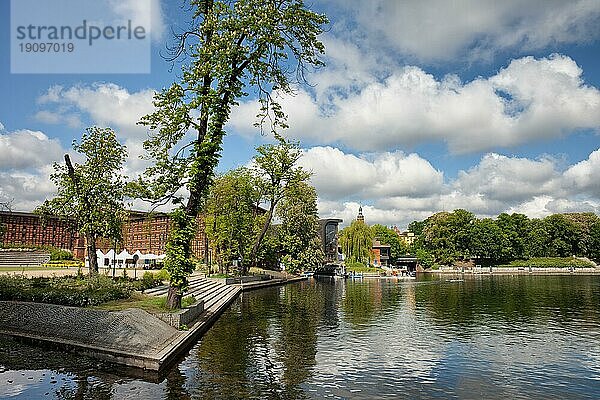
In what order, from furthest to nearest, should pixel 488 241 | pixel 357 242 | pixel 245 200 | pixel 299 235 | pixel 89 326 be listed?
pixel 488 241 < pixel 357 242 < pixel 299 235 < pixel 245 200 < pixel 89 326

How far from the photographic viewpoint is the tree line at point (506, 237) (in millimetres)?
96625

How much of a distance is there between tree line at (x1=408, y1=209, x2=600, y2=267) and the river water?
250 feet

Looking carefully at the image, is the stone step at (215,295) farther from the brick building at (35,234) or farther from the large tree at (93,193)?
the brick building at (35,234)

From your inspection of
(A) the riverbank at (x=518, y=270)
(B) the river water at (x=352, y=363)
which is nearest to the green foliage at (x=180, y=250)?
(B) the river water at (x=352, y=363)

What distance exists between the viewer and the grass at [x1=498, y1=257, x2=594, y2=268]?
313 feet

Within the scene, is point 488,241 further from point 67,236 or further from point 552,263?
point 67,236

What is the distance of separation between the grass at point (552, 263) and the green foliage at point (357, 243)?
124 ft

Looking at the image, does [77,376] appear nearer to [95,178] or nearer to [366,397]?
[366,397]

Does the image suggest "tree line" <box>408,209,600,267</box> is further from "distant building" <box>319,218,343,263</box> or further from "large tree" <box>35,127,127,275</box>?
"large tree" <box>35,127,127,275</box>

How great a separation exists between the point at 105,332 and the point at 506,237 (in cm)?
9726

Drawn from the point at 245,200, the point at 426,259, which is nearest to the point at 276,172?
the point at 245,200

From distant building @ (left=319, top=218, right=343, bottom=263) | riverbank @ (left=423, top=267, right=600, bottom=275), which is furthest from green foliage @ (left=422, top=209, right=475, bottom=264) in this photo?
distant building @ (left=319, top=218, right=343, bottom=263)

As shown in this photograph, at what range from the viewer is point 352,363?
1342 centimetres

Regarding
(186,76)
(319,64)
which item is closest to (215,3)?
(186,76)
